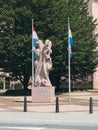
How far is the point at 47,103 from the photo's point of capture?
36281 mm

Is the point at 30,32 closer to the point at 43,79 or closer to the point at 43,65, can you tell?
the point at 43,65

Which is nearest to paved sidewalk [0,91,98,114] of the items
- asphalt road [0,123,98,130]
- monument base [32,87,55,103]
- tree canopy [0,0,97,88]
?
monument base [32,87,55,103]

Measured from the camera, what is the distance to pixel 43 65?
3747 centimetres

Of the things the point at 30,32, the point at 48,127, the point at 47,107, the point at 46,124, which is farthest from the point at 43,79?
the point at 48,127

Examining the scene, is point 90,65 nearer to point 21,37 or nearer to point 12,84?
point 21,37

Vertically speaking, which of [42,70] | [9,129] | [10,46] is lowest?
[9,129]

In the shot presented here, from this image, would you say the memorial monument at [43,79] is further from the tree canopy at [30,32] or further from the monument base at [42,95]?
the tree canopy at [30,32]

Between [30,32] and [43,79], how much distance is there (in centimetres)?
1865

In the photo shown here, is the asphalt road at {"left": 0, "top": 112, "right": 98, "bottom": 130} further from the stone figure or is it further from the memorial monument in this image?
the stone figure

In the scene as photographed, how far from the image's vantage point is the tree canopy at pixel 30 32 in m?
53.8

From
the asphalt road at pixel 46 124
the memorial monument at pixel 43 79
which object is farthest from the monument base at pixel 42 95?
the asphalt road at pixel 46 124

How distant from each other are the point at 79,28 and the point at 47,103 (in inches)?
908

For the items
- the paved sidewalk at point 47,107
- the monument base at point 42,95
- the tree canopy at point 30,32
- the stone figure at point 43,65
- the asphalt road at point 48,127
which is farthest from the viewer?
the tree canopy at point 30,32

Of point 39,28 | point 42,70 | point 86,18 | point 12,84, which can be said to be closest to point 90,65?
point 86,18
